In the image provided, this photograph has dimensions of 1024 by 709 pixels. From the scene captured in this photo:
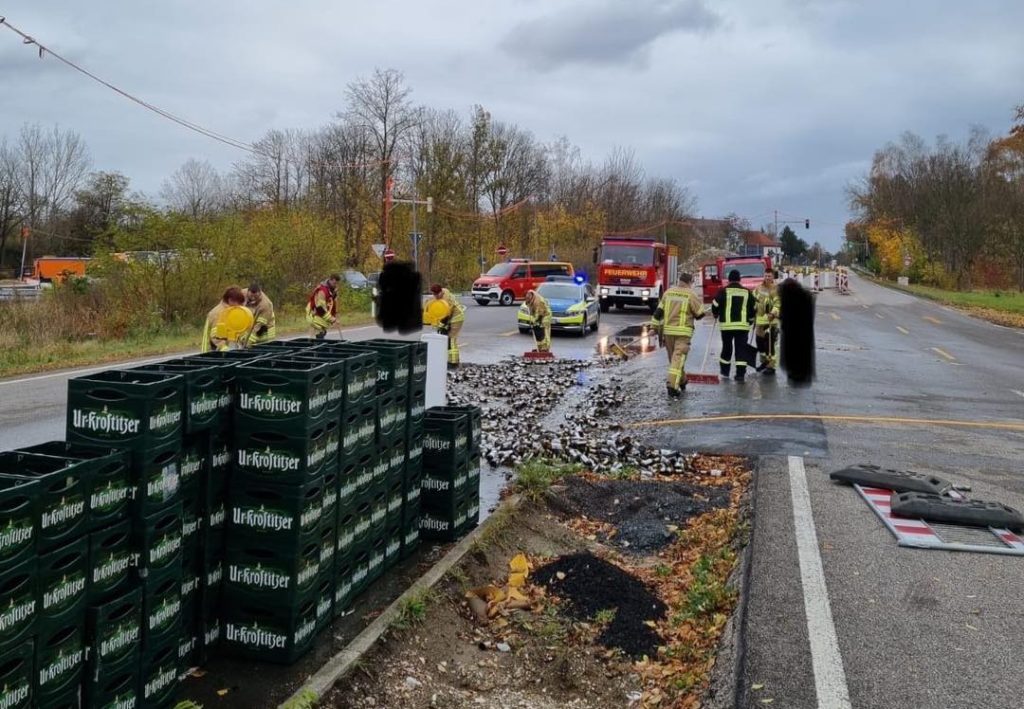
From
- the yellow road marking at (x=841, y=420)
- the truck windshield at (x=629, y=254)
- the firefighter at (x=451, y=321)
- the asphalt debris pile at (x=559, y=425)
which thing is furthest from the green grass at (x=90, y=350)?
the truck windshield at (x=629, y=254)

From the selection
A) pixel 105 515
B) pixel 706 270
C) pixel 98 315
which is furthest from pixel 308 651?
pixel 706 270

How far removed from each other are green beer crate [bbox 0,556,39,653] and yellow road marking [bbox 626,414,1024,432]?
926 centimetres

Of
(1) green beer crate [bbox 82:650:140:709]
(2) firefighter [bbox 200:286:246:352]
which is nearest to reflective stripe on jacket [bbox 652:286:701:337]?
(2) firefighter [bbox 200:286:246:352]

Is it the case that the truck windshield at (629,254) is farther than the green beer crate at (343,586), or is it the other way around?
the truck windshield at (629,254)

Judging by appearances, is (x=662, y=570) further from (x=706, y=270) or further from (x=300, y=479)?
(x=706, y=270)

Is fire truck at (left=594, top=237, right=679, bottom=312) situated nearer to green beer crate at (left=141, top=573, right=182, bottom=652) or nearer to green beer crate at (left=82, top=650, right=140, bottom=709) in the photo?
green beer crate at (left=141, top=573, right=182, bottom=652)

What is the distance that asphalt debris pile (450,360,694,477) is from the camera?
31.3ft

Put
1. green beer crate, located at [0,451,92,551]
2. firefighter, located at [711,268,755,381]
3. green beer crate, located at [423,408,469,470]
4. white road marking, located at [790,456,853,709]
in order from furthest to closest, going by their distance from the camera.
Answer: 1. firefighter, located at [711,268,755,381]
2. green beer crate, located at [423,408,469,470]
3. white road marking, located at [790,456,853,709]
4. green beer crate, located at [0,451,92,551]

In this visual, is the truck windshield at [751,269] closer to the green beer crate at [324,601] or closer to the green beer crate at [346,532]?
the green beer crate at [346,532]

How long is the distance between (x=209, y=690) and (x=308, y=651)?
56 cm

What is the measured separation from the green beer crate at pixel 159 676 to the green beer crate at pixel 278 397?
1.11m

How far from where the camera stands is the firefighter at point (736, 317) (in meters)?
15.1

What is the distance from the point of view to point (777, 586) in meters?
5.48

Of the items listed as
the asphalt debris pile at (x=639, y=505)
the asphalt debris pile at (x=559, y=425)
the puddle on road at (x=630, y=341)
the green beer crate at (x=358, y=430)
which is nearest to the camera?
the green beer crate at (x=358, y=430)
